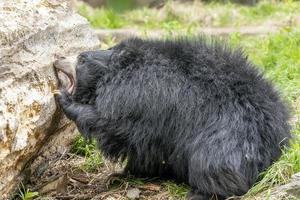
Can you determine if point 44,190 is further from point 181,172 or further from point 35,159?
point 181,172

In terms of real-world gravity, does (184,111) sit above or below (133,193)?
above

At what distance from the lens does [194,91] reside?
163 inches

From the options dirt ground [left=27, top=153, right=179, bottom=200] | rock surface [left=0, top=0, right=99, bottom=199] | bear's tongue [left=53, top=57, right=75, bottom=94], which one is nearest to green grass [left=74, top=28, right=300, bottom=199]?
dirt ground [left=27, top=153, right=179, bottom=200]

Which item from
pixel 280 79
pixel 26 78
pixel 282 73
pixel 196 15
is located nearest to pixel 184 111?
pixel 26 78

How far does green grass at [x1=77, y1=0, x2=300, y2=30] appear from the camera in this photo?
10109mm

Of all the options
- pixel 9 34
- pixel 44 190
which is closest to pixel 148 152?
pixel 44 190

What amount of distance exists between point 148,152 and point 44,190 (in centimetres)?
80

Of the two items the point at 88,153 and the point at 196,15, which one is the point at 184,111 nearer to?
the point at 88,153

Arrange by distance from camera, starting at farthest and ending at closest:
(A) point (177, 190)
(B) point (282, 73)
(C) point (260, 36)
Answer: (C) point (260, 36)
(B) point (282, 73)
(A) point (177, 190)

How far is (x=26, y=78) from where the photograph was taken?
4.06m

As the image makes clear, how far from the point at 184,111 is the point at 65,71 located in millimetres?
895

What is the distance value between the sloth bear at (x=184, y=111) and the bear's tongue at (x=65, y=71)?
48 mm

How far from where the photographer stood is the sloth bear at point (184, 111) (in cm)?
397

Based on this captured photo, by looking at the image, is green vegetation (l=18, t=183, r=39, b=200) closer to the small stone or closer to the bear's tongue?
the small stone
